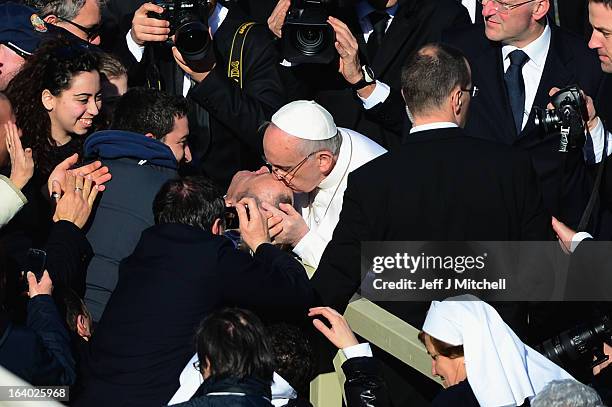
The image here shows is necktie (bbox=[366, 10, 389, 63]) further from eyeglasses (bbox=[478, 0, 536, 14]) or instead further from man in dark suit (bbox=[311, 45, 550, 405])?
man in dark suit (bbox=[311, 45, 550, 405])

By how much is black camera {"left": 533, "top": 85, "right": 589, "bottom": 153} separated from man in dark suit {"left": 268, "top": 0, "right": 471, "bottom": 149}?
3.85 feet

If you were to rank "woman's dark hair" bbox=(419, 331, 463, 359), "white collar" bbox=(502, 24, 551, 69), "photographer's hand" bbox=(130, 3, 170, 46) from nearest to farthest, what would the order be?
"woman's dark hair" bbox=(419, 331, 463, 359) < "white collar" bbox=(502, 24, 551, 69) < "photographer's hand" bbox=(130, 3, 170, 46)

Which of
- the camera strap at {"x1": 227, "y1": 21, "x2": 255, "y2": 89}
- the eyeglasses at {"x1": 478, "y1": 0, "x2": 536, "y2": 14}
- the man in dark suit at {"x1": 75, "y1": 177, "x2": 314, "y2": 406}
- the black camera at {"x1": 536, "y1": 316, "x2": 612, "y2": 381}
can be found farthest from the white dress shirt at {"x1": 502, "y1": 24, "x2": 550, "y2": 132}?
the man in dark suit at {"x1": 75, "y1": 177, "x2": 314, "y2": 406}

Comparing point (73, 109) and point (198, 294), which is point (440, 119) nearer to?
point (198, 294)

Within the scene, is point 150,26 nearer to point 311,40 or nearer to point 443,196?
point 311,40

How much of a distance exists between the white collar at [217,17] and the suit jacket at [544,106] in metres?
1.20

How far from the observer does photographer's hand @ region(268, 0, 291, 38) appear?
246 inches

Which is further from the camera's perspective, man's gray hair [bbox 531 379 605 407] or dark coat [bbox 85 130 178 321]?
dark coat [bbox 85 130 178 321]

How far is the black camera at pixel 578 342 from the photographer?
4.60 metres

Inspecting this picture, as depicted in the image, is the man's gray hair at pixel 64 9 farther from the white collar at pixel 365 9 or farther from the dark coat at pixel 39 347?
the dark coat at pixel 39 347

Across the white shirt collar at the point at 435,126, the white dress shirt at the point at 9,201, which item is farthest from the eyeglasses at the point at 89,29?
the white shirt collar at the point at 435,126

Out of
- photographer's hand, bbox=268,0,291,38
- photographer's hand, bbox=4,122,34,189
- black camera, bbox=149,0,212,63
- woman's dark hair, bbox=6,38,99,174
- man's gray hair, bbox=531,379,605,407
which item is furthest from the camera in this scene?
photographer's hand, bbox=268,0,291,38

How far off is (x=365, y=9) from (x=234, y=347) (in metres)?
2.80

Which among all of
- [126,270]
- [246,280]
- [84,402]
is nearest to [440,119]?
[246,280]
